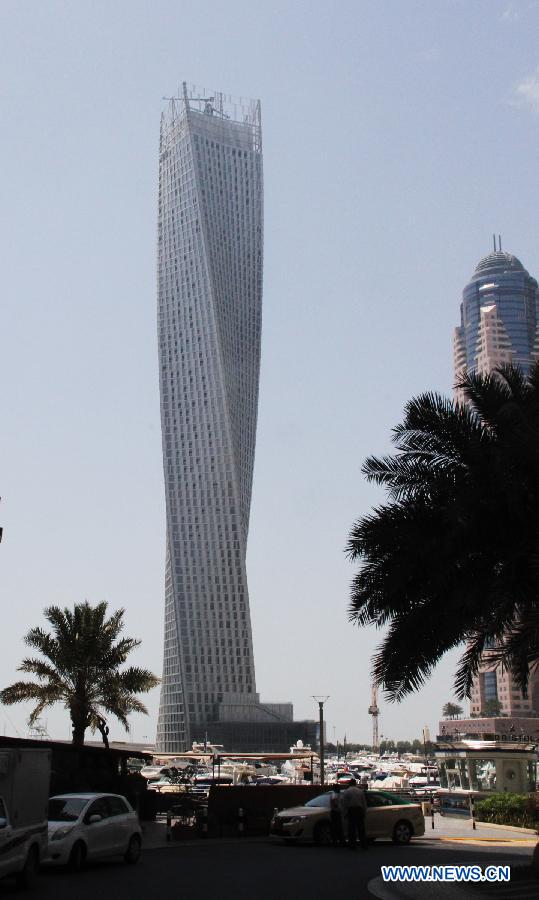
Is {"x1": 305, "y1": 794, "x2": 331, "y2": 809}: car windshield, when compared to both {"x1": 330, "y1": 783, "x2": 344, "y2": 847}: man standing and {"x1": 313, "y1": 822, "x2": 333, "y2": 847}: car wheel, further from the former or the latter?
{"x1": 330, "y1": 783, "x2": 344, "y2": 847}: man standing

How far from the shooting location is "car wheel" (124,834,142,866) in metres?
24.7

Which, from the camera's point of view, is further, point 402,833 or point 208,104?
point 208,104

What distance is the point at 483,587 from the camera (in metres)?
17.7

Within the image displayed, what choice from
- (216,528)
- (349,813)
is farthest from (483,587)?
(216,528)

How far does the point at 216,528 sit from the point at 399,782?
88.0 m

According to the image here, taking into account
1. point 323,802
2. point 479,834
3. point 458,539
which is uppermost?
point 458,539

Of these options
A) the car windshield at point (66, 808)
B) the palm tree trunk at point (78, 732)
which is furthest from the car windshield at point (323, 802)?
the palm tree trunk at point (78, 732)

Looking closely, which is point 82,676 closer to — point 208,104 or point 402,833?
point 402,833

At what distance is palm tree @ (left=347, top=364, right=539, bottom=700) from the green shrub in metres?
17.9

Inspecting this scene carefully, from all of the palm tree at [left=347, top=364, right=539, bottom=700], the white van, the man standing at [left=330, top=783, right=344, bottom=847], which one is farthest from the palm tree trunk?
the palm tree at [left=347, top=364, right=539, bottom=700]

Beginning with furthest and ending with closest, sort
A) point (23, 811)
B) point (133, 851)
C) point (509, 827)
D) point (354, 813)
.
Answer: point (509, 827) → point (354, 813) → point (133, 851) → point (23, 811)

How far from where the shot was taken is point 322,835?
2994 centimetres

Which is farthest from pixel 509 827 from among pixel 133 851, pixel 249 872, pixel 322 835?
pixel 249 872

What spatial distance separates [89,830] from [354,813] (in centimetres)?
789
